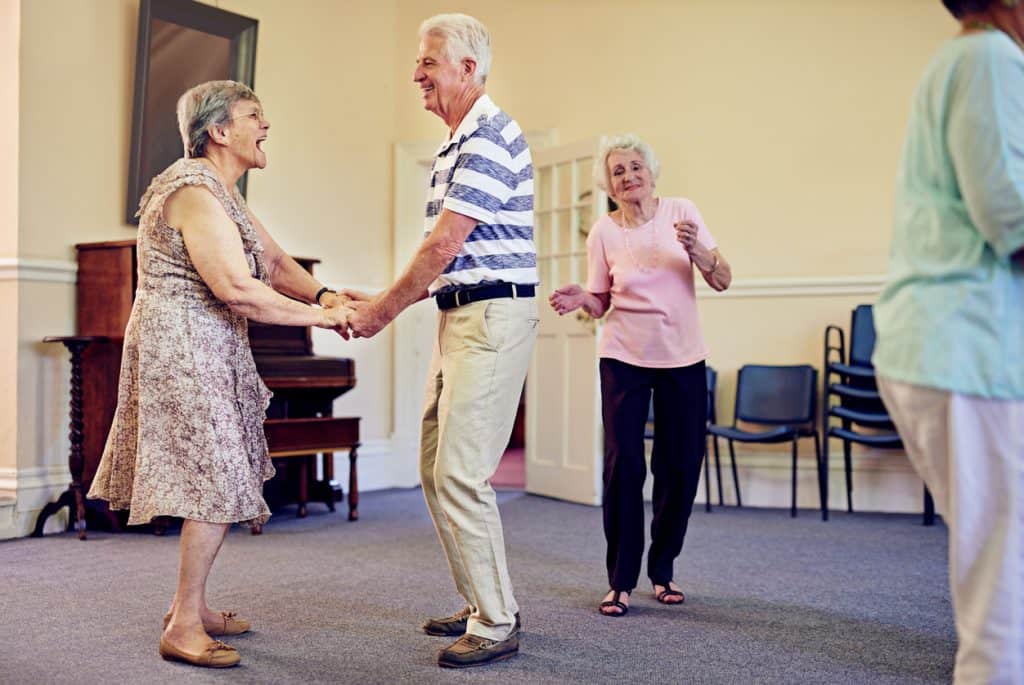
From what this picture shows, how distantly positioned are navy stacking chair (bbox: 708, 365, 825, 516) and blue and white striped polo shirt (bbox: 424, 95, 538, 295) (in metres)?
3.13

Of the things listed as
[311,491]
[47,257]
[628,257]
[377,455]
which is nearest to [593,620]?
[628,257]

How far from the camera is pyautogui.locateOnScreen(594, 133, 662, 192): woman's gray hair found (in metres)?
3.39

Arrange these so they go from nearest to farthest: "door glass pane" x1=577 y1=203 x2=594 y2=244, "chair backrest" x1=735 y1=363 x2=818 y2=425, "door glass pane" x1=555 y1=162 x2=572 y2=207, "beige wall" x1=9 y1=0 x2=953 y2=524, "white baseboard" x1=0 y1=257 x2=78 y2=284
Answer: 1. "white baseboard" x1=0 y1=257 x2=78 y2=284
2. "beige wall" x1=9 y1=0 x2=953 y2=524
3. "chair backrest" x1=735 y1=363 x2=818 y2=425
4. "door glass pane" x1=577 y1=203 x2=594 y2=244
5. "door glass pane" x1=555 y1=162 x2=572 y2=207

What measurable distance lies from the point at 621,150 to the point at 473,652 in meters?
1.64

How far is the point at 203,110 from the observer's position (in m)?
2.75

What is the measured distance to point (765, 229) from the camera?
5.97 meters

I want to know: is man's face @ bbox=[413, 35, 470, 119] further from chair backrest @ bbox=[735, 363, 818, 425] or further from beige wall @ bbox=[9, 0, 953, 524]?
chair backrest @ bbox=[735, 363, 818, 425]

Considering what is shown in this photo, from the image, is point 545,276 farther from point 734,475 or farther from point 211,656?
point 211,656

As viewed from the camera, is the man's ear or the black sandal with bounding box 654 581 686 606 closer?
the man's ear

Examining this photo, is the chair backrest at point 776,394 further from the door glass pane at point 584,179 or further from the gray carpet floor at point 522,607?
the door glass pane at point 584,179

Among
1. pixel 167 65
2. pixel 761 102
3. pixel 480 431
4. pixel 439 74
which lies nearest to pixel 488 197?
pixel 439 74

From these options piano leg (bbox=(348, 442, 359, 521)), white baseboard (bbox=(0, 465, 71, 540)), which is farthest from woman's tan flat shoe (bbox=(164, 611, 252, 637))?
piano leg (bbox=(348, 442, 359, 521))

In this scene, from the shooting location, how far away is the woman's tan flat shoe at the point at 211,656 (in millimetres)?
2615

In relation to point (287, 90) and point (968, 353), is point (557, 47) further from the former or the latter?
point (968, 353)
